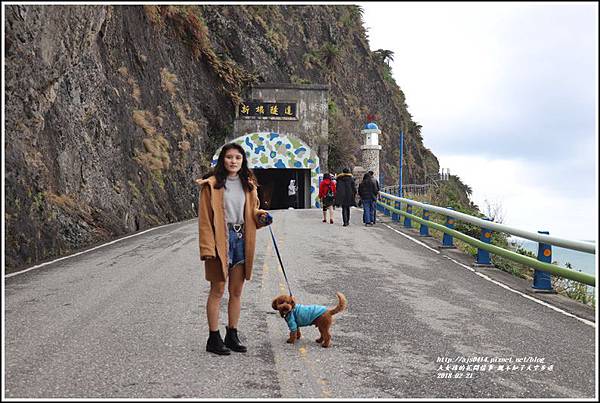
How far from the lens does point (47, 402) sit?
166 inches

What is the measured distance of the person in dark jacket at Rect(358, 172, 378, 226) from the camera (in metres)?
18.8

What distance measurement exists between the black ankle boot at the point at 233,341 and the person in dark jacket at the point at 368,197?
44.5 ft

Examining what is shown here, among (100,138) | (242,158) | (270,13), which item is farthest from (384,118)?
(242,158)

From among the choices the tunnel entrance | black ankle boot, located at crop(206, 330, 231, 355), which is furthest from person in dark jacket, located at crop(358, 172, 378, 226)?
the tunnel entrance

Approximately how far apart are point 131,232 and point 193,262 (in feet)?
24.6

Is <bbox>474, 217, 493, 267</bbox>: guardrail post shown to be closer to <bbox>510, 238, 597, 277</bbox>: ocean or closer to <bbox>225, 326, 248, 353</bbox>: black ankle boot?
<bbox>510, 238, 597, 277</bbox>: ocean

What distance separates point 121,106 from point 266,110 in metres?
14.5

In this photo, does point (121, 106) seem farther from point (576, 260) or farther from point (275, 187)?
point (275, 187)

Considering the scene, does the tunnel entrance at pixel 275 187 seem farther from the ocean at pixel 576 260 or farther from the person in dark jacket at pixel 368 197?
the ocean at pixel 576 260

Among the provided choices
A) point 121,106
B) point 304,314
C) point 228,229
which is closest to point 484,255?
point 304,314

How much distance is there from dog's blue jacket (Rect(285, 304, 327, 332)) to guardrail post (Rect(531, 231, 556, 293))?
487 centimetres

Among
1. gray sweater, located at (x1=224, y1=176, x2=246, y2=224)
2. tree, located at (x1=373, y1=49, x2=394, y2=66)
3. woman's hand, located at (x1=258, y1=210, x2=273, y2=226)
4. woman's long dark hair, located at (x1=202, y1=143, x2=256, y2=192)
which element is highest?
tree, located at (x1=373, y1=49, x2=394, y2=66)

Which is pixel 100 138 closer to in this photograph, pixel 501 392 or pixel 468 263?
pixel 468 263

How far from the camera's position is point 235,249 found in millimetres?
5531
